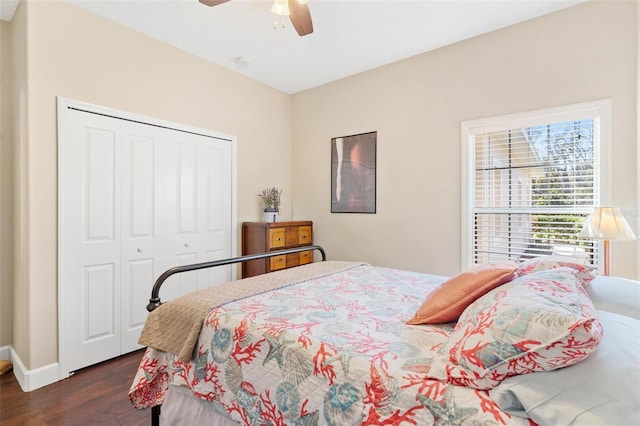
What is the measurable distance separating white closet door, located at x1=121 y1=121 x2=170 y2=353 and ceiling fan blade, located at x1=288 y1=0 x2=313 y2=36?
5.46 feet

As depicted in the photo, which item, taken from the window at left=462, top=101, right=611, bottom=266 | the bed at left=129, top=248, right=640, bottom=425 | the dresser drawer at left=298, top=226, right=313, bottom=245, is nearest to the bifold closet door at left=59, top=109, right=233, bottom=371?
the dresser drawer at left=298, top=226, right=313, bottom=245

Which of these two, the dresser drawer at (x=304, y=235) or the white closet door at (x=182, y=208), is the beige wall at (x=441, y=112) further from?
the white closet door at (x=182, y=208)

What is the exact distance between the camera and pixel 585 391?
0.71m

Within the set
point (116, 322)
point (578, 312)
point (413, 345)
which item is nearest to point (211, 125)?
point (116, 322)

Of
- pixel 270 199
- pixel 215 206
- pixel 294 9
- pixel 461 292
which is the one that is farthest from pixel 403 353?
pixel 270 199

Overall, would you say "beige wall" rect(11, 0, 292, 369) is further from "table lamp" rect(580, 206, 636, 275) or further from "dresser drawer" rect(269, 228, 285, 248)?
"table lamp" rect(580, 206, 636, 275)

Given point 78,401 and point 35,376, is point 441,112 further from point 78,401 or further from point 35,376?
point 35,376

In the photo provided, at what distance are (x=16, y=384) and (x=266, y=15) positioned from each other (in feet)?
11.3

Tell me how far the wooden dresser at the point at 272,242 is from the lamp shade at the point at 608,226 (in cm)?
271

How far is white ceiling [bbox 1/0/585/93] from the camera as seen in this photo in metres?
2.49

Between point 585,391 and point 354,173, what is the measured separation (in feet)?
10.5

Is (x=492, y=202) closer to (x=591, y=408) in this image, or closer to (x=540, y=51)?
(x=540, y=51)

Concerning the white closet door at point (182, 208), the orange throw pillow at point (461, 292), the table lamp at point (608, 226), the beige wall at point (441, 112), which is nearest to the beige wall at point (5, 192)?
the white closet door at point (182, 208)

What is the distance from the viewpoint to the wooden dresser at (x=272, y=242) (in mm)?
3543
